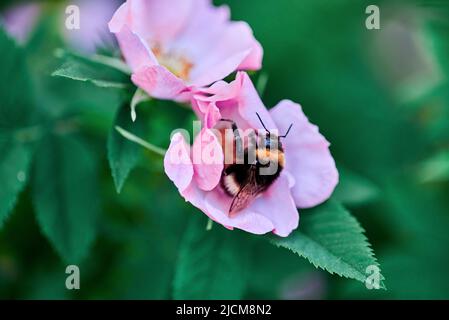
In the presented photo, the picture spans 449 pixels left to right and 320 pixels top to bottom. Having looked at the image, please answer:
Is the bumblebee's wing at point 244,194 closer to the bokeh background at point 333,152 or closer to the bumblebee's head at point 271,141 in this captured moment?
the bumblebee's head at point 271,141

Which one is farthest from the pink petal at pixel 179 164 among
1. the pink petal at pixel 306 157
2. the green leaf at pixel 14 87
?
the green leaf at pixel 14 87

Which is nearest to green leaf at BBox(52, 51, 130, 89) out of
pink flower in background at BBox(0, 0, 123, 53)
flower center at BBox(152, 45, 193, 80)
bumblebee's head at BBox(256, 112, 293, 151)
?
flower center at BBox(152, 45, 193, 80)

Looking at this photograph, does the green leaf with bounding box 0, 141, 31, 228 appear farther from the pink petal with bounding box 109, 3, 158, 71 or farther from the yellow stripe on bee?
the yellow stripe on bee

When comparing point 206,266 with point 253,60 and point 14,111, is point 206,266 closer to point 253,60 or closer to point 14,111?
point 253,60

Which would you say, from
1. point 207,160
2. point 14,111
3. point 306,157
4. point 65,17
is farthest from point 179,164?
point 65,17
